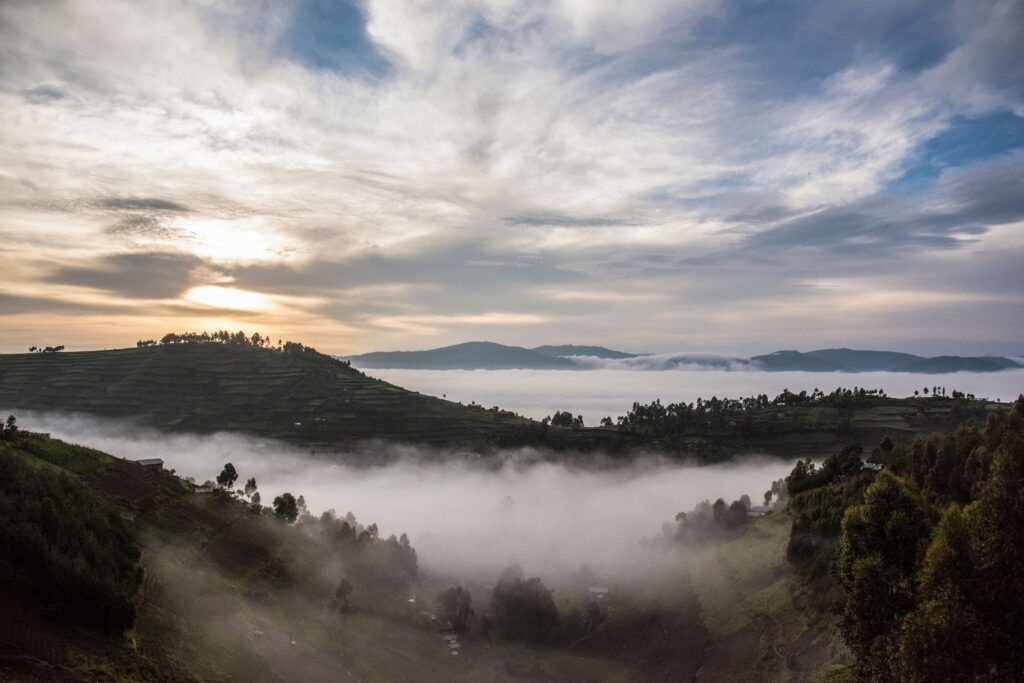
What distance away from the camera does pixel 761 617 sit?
92188mm

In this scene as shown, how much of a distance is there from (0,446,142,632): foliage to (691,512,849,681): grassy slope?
70.1 metres

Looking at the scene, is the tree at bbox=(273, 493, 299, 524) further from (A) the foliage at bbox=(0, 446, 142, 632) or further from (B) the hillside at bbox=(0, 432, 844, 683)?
(A) the foliage at bbox=(0, 446, 142, 632)

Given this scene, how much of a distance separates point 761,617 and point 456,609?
2541 inches

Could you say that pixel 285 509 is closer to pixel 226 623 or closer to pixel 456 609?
pixel 456 609

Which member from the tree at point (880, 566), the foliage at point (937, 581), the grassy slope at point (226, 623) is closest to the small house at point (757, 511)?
the grassy slope at point (226, 623)

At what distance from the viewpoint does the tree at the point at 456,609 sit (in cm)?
12344

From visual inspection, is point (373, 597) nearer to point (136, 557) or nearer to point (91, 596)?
point (136, 557)

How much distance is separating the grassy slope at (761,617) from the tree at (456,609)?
50.3 metres

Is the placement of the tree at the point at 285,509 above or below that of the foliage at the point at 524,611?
above

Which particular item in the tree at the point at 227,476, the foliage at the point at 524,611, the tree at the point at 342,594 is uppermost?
the tree at the point at 227,476

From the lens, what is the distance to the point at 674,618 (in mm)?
112125

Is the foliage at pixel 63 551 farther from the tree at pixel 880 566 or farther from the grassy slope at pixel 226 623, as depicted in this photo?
the tree at pixel 880 566

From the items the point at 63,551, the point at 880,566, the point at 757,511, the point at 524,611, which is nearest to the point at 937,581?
the point at 880,566

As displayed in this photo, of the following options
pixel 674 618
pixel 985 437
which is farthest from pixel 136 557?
pixel 985 437
